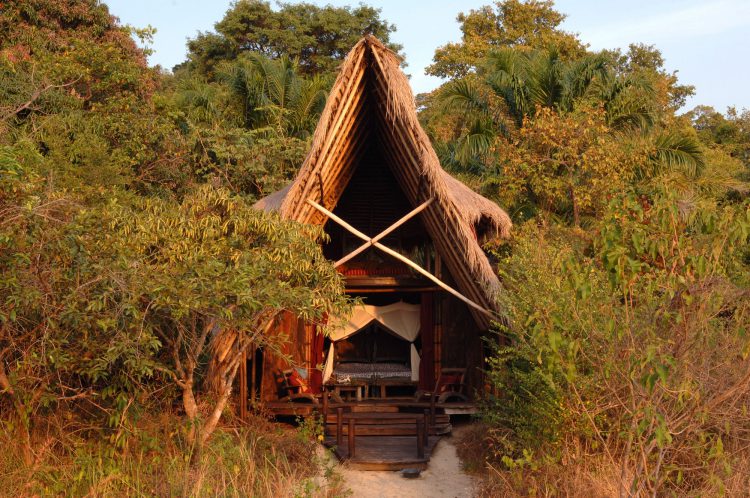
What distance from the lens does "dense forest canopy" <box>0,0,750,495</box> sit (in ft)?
16.1

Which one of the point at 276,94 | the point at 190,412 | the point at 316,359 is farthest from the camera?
the point at 276,94

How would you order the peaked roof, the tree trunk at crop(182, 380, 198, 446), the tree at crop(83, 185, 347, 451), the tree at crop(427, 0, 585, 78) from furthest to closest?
the tree at crop(427, 0, 585, 78)
the peaked roof
the tree trunk at crop(182, 380, 198, 446)
the tree at crop(83, 185, 347, 451)

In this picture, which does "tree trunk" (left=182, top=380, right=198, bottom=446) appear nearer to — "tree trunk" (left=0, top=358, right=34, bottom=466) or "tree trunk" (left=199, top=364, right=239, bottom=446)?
"tree trunk" (left=199, top=364, right=239, bottom=446)

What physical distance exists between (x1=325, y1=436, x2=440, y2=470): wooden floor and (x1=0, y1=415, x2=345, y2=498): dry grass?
24.9 inches

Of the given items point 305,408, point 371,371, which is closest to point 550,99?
point 371,371

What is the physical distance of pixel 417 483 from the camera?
7.78m

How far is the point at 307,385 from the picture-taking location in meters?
10.3

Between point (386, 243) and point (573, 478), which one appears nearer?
point (573, 478)

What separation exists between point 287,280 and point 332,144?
235 cm

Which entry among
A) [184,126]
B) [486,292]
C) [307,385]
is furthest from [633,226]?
[184,126]

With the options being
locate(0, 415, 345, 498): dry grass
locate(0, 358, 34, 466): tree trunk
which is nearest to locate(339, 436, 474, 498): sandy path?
locate(0, 415, 345, 498): dry grass

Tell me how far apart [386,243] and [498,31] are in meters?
15.1

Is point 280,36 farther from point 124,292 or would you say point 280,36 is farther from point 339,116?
point 124,292

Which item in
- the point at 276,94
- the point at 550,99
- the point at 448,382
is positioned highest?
the point at 276,94
